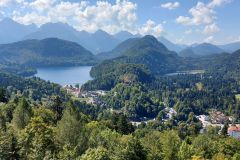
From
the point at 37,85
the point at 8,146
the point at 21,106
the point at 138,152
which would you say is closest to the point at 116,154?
the point at 138,152

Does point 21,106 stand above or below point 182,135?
above

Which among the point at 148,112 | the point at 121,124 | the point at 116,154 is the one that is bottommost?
the point at 148,112

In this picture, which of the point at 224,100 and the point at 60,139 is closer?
the point at 60,139

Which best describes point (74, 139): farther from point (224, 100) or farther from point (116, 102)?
point (224, 100)

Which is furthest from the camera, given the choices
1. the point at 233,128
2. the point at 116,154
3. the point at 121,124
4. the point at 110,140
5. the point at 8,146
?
the point at 233,128

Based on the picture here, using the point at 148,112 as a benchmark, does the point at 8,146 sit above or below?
above

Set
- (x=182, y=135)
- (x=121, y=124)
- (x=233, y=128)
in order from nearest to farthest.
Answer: (x=121, y=124)
(x=182, y=135)
(x=233, y=128)

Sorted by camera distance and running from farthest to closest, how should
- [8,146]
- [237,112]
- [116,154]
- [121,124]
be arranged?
[237,112]
[121,124]
[116,154]
[8,146]

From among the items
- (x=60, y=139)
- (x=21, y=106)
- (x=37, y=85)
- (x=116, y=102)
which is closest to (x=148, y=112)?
(x=116, y=102)

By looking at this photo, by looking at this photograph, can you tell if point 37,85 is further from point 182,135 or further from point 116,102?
point 182,135
